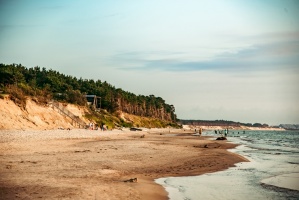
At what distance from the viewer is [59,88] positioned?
285 feet

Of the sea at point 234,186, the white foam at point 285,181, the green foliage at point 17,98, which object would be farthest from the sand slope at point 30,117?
the white foam at point 285,181

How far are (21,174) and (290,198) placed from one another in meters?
10.8

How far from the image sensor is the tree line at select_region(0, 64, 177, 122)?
59.1 metres

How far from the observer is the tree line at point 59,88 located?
5909 cm

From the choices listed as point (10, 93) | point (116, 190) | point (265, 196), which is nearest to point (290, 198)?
point (265, 196)

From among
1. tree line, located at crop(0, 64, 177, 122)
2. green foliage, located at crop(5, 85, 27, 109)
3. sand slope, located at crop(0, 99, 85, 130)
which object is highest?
tree line, located at crop(0, 64, 177, 122)

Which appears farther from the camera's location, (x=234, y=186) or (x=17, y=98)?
(x=17, y=98)

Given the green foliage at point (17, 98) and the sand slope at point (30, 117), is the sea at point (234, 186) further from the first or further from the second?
the green foliage at point (17, 98)

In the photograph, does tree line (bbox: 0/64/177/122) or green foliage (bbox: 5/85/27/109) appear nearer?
green foliage (bbox: 5/85/27/109)

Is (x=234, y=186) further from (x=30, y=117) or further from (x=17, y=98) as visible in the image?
(x=17, y=98)

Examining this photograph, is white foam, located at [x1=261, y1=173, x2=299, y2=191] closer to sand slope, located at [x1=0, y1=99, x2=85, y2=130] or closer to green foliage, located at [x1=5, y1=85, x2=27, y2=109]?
sand slope, located at [x1=0, y1=99, x2=85, y2=130]

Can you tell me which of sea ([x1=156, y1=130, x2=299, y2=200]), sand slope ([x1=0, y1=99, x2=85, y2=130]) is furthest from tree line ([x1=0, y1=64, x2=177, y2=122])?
sea ([x1=156, y1=130, x2=299, y2=200])

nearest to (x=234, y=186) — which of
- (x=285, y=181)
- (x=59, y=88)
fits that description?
(x=285, y=181)

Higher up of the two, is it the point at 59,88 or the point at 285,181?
the point at 59,88
